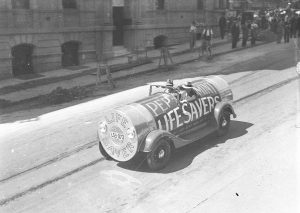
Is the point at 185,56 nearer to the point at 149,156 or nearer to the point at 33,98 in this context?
the point at 33,98

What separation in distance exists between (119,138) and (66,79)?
11502 mm

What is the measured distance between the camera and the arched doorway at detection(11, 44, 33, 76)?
2038cm

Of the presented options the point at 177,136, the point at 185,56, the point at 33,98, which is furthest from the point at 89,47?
the point at 177,136

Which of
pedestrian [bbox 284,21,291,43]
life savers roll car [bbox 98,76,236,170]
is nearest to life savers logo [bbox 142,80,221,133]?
life savers roll car [bbox 98,76,236,170]

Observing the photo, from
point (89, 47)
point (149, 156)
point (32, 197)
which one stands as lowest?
point (32, 197)

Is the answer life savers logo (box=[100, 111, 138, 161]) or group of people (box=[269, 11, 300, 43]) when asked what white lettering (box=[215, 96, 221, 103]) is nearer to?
life savers logo (box=[100, 111, 138, 161])

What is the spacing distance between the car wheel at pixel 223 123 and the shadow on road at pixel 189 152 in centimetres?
16

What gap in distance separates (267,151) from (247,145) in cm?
64

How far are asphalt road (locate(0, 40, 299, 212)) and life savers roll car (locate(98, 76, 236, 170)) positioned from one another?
40 centimetres

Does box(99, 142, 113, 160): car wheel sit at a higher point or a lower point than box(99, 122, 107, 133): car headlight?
lower

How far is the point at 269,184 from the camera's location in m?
8.11

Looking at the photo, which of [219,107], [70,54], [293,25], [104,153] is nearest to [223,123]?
[219,107]

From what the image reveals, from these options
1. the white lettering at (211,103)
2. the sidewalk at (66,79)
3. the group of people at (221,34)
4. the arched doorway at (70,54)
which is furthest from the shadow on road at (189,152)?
the arched doorway at (70,54)

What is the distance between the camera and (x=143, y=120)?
893 centimetres
